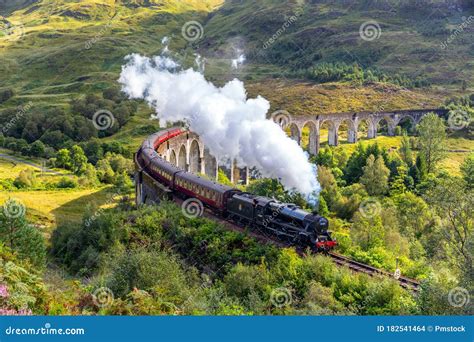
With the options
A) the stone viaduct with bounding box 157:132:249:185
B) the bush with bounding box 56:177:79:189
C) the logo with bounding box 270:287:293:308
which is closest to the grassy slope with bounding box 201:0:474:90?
the stone viaduct with bounding box 157:132:249:185

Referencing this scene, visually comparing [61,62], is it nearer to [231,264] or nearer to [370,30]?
[370,30]

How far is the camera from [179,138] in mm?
59625

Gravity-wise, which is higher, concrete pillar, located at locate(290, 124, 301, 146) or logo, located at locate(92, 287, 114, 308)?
logo, located at locate(92, 287, 114, 308)

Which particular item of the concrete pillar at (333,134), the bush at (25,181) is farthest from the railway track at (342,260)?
the concrete pillar at (333,134)

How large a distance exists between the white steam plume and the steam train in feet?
15.9

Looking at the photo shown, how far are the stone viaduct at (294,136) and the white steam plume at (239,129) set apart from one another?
238 centimetres

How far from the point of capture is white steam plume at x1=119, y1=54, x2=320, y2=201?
103ft

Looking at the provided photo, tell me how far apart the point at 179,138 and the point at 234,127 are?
17.4m

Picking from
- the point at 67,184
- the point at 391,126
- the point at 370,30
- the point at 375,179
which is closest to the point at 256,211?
the point at 375,179

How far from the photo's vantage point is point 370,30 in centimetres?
17775

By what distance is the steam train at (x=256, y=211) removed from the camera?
851 inches

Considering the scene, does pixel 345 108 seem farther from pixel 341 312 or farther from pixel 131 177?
pixel 341 312

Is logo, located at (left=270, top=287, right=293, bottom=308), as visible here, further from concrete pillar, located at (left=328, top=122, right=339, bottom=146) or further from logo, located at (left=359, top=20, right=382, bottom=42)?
logo, located at (left=359, top=20, right=382, bottom=42)

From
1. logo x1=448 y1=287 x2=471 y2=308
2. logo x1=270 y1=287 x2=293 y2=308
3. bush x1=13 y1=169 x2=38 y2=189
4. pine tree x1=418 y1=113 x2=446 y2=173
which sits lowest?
bush x1=13 y1=169 x2=38 y2=189
